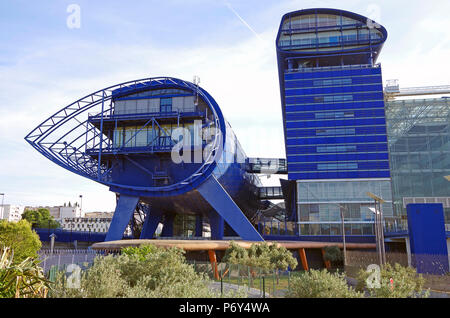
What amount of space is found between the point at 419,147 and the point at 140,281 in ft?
231

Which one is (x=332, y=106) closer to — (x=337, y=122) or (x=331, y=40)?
(x=337, y=122)

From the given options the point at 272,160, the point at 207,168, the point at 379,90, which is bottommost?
the point at 207,168

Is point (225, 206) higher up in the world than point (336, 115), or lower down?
lower down

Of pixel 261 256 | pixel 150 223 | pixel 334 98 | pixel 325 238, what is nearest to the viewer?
pixel 261 256

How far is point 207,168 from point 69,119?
2116 centimetres

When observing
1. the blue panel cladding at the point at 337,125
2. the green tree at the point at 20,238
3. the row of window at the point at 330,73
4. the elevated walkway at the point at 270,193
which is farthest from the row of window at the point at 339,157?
the green tree at the point at 20,238

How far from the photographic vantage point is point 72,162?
5631 cm

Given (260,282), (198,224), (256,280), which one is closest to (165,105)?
(198,224)

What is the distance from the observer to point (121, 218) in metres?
54.8

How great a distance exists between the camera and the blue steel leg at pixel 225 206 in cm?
5222

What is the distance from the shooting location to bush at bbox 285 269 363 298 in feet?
43.6

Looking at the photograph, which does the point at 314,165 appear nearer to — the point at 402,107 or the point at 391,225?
the point at 391,225

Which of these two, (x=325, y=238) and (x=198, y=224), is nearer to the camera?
(x=325, y=238)
